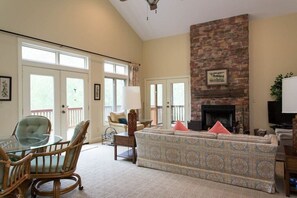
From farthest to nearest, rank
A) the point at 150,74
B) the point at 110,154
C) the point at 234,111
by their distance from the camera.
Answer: the point at 150,74, the point at 234,111, the point at 110,154

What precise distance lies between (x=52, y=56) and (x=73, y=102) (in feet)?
4.35

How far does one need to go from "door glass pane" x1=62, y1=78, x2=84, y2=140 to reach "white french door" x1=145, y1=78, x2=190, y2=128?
119 inches

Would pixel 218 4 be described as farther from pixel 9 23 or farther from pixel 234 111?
pixel 9 23

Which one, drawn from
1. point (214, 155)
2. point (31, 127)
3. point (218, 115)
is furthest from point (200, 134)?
point (218, 115)

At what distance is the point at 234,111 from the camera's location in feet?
20.2

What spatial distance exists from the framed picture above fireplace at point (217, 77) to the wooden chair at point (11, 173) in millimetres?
5678

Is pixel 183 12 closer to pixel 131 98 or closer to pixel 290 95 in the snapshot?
pixel 131 98

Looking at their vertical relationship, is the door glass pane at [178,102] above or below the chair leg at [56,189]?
above

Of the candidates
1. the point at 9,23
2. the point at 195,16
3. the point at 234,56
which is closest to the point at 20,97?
the point at 9,23

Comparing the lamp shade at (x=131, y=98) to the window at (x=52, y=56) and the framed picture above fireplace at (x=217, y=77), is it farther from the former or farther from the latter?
the framed picture above fireplace at (x=217, y=77)

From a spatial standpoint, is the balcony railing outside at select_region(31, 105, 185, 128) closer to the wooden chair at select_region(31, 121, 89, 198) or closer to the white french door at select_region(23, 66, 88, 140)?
the white french door at select_region(23, 66, 88, 140)

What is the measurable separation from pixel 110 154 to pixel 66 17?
3.72m

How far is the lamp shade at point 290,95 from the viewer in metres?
2.36

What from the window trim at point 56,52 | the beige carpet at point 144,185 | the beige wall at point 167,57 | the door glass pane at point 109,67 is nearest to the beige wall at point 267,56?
the beige wall at point 167,57
